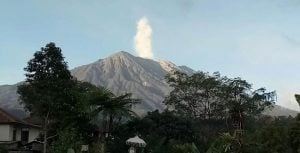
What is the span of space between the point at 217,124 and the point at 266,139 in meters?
39.3

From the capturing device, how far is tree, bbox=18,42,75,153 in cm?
4222

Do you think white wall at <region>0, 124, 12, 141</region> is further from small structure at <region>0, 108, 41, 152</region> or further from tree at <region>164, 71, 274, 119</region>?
tree at <region>164, 71, 274, 119</region>

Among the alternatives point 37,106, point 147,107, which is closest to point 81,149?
point 37,106

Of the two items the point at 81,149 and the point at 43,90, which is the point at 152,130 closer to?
the point at 43,90

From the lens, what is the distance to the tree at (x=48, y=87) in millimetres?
42219

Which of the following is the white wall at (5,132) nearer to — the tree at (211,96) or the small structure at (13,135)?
the small structure at (13,135)

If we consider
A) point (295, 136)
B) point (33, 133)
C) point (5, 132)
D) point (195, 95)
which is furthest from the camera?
point (195, 95)

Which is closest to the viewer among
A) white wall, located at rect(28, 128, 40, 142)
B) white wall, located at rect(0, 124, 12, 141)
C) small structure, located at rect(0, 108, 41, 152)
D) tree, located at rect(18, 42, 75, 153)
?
tree, located at rect(18, 42, 75, 153)

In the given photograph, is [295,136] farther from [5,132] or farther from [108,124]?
[5,132]

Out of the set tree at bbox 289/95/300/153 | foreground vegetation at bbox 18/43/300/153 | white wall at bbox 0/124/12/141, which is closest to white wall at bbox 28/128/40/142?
white wall at bbox 0/124/12/141

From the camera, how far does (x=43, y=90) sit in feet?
141

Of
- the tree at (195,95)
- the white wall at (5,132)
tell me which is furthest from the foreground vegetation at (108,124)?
the tree at (195,95)

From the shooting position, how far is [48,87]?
4281cm

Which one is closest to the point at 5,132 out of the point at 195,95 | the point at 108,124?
the point at 108,124
